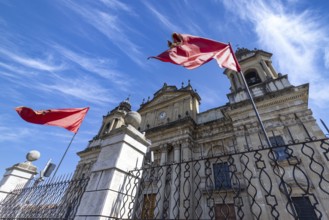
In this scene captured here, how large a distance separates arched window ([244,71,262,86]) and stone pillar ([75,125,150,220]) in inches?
546

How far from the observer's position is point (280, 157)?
1017 cm

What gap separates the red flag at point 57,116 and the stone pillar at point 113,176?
3.74 metres

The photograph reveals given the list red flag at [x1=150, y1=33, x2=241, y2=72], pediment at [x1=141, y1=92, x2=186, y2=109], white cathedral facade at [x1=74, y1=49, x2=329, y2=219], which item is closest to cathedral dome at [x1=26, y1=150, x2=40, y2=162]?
white cathedral facade at [x1=74, y1=49, x2=329, y2=219]

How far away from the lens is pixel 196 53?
19.1 ft

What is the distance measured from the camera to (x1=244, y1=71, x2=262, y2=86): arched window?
15222 millimetres

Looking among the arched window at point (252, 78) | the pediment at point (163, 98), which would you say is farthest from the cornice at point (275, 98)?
the pediment at point (163, 98)

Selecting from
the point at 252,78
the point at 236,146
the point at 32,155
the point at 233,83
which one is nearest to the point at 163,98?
the point at 233,83

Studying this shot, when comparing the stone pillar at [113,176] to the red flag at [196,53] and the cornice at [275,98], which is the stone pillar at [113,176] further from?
the cornice at [275,98]

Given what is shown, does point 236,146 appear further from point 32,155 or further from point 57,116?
point 32,155

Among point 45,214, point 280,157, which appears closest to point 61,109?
point 45,214

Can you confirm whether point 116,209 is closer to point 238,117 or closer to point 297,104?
point 238,117

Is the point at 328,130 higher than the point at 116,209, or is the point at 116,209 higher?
the point at 328,130

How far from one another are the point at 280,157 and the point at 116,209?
10.2m

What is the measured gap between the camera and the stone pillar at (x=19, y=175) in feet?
25.2
